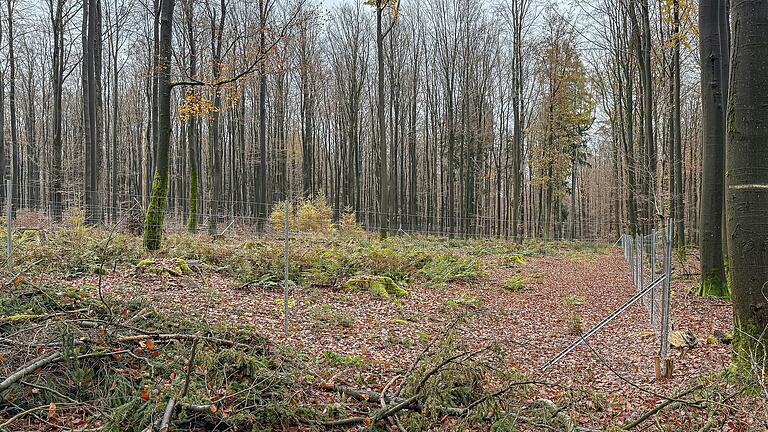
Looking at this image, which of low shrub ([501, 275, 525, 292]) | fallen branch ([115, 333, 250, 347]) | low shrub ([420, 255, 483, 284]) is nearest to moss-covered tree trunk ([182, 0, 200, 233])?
low shrub ([420, 255, 483, 284])

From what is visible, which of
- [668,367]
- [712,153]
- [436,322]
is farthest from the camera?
[712,153]

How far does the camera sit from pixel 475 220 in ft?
115

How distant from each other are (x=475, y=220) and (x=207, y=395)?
107ft

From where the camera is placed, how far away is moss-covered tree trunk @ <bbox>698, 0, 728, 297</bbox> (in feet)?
26.5

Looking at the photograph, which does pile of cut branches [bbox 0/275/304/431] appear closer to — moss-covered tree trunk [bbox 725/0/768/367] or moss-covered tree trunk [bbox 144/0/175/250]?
moss-covered tree trunk [bbox 725/0/768/367]

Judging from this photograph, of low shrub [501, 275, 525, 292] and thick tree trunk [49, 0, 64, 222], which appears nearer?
low shrub [501, 275, 525, 292]

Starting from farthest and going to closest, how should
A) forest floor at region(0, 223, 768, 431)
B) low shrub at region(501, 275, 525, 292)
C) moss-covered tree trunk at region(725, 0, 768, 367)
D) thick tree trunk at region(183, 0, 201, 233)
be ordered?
thick tree trunk at region(183, 0, 201, 233)
low shrub at region(501, 275, 525, 292)
moss-covered tree trunk at region(725, 0, 768, 367)
forest floor at region(0, 223, 768, 431)

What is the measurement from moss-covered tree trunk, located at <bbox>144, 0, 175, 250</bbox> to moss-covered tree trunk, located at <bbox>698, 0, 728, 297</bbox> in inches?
376

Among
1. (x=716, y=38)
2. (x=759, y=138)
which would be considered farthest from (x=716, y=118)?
(x=759, y=138)

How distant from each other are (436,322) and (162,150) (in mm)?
6422

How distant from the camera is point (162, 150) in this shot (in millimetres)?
9805

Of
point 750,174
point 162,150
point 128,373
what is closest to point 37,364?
point 128,373

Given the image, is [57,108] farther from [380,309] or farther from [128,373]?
[128,373]

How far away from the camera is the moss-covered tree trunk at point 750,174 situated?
4.17m
